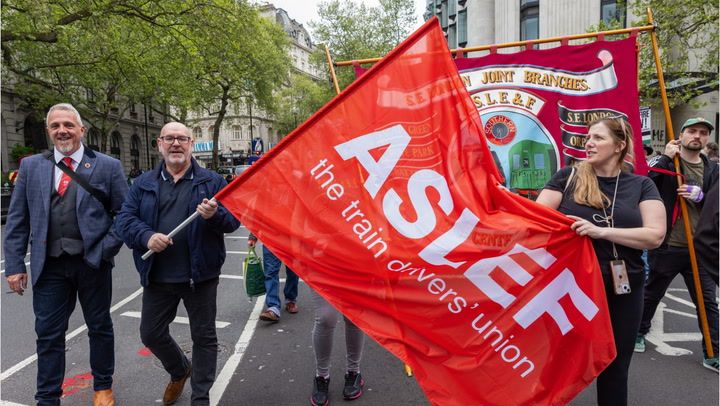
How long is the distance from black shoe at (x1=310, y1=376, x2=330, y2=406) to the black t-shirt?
6.64 ft

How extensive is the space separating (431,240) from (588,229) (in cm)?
81

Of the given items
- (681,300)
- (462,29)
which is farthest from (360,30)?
(681,300)

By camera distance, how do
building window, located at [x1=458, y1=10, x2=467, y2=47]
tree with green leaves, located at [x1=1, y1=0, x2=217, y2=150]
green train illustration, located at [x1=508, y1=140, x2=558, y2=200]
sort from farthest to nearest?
building window, located at [x1=458, y1=10, x2=467, y2=47] → tree with green leaves, located at [x1=1, y1=0, x2=217, y2=150] → green train illustration, located at [x1=508, y1=140, x2=558, y2=200]

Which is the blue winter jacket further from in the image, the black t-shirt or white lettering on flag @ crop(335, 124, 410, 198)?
the black t-shirt

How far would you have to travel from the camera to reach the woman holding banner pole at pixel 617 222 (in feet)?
7.78

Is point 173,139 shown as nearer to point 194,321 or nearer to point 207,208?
point 207,208

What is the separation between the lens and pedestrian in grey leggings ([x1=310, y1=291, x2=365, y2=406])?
318 cm

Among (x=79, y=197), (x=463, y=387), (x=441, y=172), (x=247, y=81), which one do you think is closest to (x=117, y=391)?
(x=79, y=197)

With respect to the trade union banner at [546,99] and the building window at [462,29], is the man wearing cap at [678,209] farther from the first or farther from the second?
the building window at [462,29]

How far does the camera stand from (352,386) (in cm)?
336

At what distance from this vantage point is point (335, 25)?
4219 centimetres

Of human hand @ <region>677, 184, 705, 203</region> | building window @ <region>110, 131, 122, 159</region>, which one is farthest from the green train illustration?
building window @ <region>110, 131, 122, 159</region>

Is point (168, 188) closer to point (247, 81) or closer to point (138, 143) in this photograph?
point (247, 81)

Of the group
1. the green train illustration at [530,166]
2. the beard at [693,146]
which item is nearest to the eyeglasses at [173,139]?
the green train illustration at [530,166]
